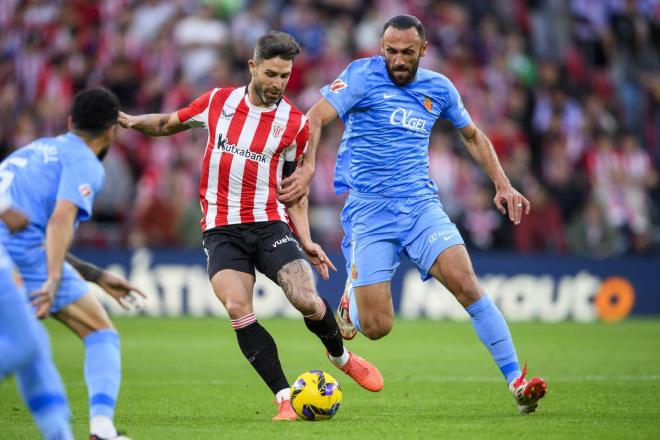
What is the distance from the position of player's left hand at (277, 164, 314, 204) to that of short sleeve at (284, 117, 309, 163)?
28 centimetres

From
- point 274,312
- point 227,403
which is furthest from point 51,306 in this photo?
point 274,312

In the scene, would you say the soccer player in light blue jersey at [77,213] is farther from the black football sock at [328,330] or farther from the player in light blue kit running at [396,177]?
the black football sock at [328,330]

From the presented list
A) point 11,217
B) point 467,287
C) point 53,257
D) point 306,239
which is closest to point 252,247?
point 306,239

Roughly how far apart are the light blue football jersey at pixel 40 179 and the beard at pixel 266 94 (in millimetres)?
2246

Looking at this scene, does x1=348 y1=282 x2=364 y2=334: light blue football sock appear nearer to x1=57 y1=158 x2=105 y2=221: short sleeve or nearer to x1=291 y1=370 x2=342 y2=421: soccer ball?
x1=291 y1=370 x2=342 y2=421: soccer ball

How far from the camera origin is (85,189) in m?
6.20

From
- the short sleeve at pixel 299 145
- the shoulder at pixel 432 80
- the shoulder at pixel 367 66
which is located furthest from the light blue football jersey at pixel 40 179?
the shoulder at pixel 432 80

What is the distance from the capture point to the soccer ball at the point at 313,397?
7.97 m

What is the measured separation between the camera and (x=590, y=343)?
1487 centimetres

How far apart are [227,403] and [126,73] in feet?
36.6

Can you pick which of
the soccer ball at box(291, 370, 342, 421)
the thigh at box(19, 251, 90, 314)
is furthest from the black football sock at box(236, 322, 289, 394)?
the thigh at box(19, 251, 90, 314)

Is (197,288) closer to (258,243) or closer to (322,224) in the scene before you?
(322,224)

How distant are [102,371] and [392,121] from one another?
11.0 ft

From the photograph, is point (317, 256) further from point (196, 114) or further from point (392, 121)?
point (196, 114)
